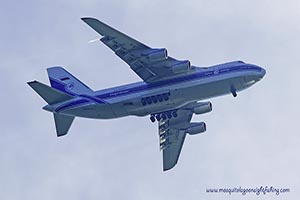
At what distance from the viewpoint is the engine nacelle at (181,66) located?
2724 inches

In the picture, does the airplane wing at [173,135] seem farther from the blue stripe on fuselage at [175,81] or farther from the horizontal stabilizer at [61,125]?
the horizontal stabilizer at [61,125]

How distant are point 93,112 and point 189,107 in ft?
29.2

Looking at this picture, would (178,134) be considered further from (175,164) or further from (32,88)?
(32,88)

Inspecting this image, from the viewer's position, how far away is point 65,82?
76.6m

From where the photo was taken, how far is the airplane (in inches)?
2707

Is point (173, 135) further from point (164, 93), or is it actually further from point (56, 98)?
point (56, 98)

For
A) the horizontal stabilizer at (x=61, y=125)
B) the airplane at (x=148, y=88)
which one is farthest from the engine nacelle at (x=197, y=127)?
the horizontal stabilizer at (x=61, y=125)

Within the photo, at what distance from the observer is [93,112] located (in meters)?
71.8

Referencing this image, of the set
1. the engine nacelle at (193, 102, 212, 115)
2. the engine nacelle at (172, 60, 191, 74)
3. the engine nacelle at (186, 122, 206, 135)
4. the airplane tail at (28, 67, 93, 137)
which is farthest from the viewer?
the engine nacelle at (186, 122, 206, 135)

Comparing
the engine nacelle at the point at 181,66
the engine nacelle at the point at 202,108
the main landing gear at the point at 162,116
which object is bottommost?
the main landing gear at the point at 162,116

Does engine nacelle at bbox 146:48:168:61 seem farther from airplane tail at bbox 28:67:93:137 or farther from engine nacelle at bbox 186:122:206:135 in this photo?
engine nacelle at bbox 186:122:206:135

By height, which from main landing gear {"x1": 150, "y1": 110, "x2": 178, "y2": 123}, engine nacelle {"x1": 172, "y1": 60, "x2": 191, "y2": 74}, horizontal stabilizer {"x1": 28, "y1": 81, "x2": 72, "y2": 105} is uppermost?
engine nacelle {"x1": 172, "y1": 60, "x2": 191, "y2": 74}

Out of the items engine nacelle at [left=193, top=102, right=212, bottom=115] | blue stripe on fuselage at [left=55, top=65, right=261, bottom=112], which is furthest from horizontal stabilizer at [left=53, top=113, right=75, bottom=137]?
engine nacelle at [left=193, top=102, right=212, bottom=115]

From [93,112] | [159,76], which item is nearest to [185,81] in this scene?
[159,76]
